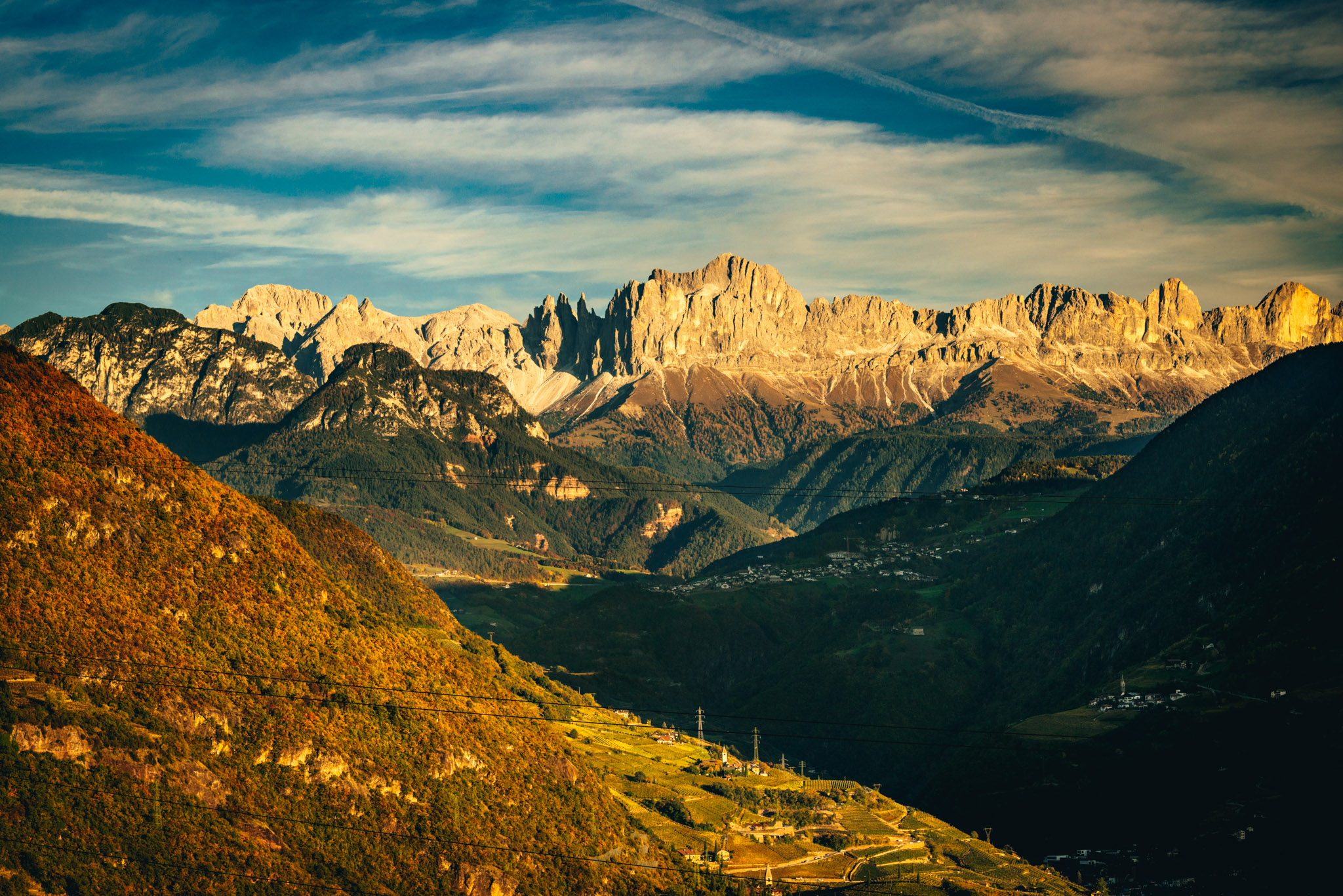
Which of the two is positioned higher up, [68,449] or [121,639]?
[68,449]

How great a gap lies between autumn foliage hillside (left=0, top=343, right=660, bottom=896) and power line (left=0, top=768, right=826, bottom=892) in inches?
12.3

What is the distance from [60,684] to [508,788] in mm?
62439

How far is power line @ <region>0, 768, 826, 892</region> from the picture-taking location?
137750 mm

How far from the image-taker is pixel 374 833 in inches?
6078

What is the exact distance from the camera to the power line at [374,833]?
138 metres

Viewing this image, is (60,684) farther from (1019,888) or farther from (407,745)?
(1019,888)

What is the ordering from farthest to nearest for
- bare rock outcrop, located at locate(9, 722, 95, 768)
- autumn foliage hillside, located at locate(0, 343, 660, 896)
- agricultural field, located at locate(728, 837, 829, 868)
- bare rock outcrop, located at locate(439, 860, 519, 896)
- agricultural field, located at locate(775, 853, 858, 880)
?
agricultural field, located at locate(728, 837, 829, 868) → agricultural field, located at locate(775, 853, 858, 880) → bare rock outcrop, located at locate(439, 860, 519, 896) → autumn foliage hillside, located at locate(0, 343, 660, 896) → bare rock outcrop, located at locate(9, 722, 95, 768)

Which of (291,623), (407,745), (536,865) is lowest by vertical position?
(536,865)

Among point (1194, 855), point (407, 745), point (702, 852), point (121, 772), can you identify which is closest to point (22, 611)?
point (121, 772)

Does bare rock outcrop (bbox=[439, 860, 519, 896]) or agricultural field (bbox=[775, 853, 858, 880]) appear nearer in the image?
bare rock outcrop (bbox=[439, 860, 519, 896])

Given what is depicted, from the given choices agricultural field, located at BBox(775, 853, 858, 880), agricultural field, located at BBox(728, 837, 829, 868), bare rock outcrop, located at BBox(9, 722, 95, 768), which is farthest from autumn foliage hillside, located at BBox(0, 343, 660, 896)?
agricultural field, located at BBox(775, 853, 858, 880)

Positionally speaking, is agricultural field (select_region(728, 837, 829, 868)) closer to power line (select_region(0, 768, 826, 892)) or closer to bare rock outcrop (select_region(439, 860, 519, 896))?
power line (select_region(0, 768, 826, 892))

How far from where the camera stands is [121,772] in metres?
141

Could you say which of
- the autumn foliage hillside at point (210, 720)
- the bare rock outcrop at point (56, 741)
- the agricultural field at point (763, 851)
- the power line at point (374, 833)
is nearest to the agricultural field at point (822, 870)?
the agricultural field at point (763, 851)
